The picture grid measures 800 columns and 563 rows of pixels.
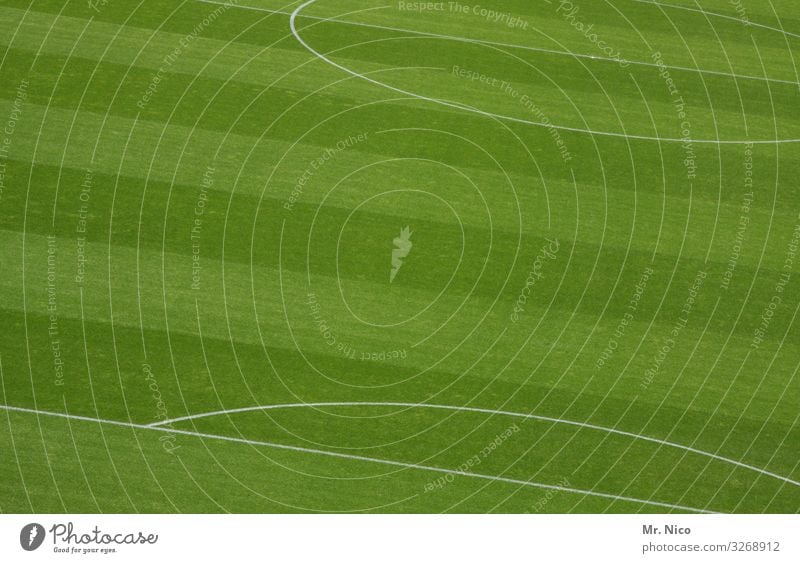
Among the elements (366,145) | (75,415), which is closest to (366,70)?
(366,145)

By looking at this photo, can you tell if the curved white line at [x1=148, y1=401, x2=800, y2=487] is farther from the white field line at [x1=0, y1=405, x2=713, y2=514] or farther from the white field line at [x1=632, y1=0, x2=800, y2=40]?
the white field line at [x1=632, y1=0, x2=800, y2=40]

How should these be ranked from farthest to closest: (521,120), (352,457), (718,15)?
(718,15) < (521,120) < (352,457)

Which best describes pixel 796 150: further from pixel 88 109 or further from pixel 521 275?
pixel 88 109

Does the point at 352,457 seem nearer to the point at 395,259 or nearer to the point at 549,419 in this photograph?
the point at 549,419

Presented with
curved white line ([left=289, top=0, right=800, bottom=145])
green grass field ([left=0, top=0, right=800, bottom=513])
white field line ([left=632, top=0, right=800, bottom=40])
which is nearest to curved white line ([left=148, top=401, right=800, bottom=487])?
green grass field ([left=0, top=0, right=800, bottom=513])

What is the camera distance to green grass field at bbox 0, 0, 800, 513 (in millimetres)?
16688

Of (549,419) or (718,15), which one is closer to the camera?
(549,419)

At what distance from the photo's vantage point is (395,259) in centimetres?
1872

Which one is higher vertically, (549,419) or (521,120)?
(521,120)

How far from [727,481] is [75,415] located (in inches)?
418

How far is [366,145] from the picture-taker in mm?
20047

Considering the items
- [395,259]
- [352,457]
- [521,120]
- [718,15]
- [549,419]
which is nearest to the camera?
[352,457]

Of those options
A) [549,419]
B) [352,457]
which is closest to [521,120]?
[549,419]
